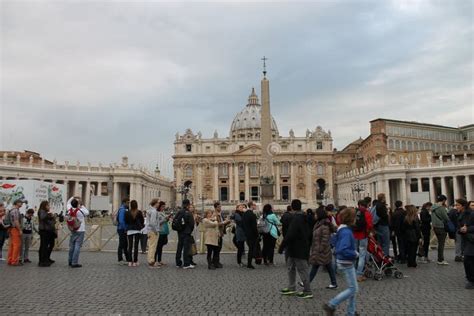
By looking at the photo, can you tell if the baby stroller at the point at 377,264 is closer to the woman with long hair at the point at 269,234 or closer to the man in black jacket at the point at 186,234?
the woman with long hair at the point at 269,234

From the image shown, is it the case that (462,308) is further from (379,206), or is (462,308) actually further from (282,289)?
(379,206)

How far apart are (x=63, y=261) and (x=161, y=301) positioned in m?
6.57

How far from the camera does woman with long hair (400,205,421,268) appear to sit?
10.7 metres

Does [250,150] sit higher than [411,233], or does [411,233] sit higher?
[250,150]

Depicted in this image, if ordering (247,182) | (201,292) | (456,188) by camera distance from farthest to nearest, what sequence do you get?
(247,182), (456,188), (201,292)

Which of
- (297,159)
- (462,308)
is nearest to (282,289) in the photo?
(462,308)

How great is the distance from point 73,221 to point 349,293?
8.03 metres

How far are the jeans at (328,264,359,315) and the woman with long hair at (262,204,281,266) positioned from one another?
17.2 feet

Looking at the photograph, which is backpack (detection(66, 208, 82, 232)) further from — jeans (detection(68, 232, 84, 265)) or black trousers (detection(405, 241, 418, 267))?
black trousers (detection(405, 241, 418, 267))

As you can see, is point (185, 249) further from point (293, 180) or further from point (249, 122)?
point (249, 122)

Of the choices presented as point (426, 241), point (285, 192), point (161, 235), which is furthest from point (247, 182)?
point (161, 235)

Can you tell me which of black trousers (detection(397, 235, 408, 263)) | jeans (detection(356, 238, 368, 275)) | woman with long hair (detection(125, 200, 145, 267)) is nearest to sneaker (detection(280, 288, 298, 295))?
jeans (detection(356, 238, 368, 275))

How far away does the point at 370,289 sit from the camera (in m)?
8.06

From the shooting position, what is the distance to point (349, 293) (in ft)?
18.9
